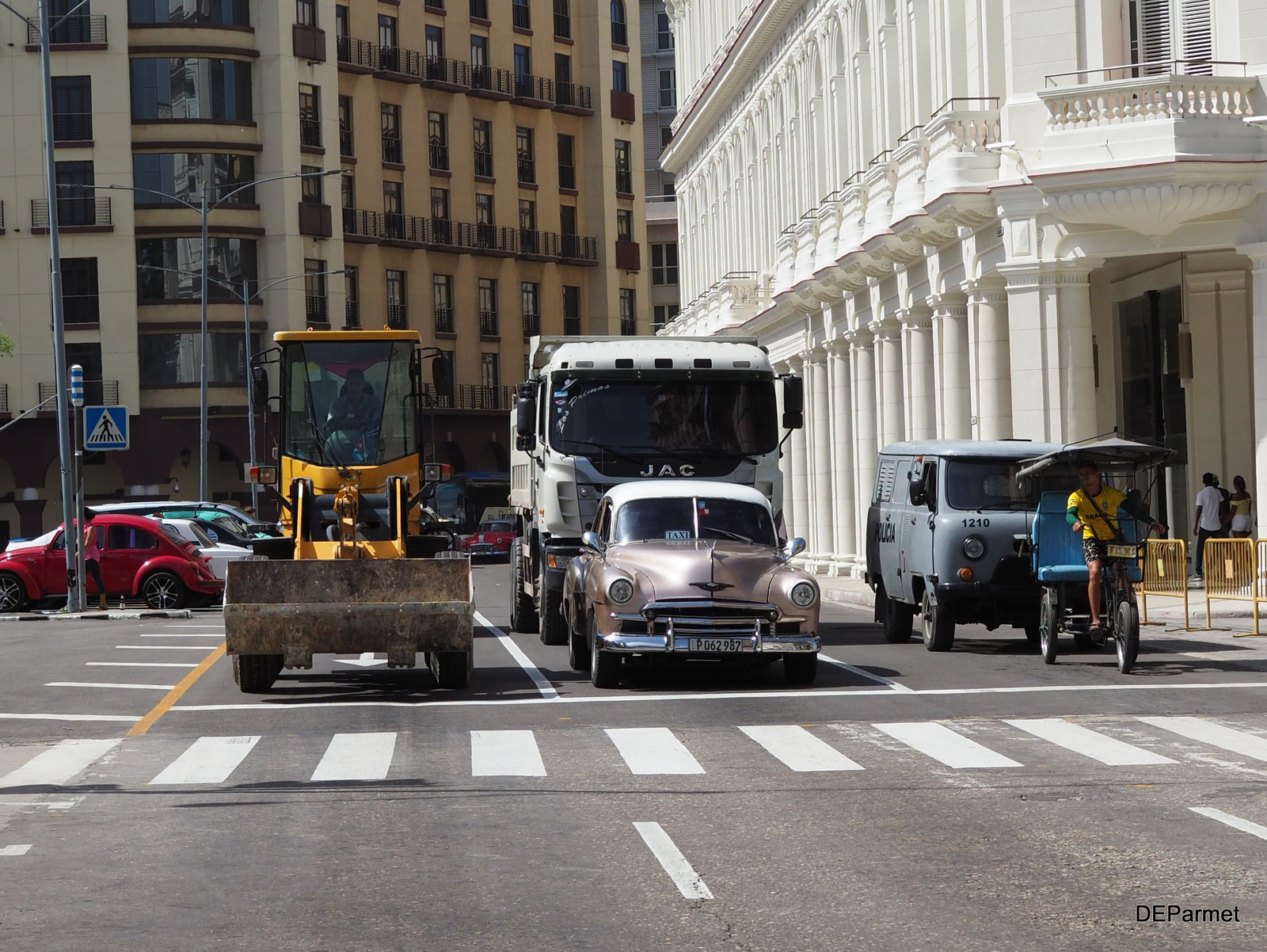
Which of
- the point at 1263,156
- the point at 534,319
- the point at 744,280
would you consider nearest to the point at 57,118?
the point at 534,319

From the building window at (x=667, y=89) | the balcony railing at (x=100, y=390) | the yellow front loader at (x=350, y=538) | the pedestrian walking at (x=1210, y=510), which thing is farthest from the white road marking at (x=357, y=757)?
the building window at (x=667, y=89)

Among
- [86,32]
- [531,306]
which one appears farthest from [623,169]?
[86,32]

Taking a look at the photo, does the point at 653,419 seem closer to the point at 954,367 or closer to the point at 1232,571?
the point at 1232,571

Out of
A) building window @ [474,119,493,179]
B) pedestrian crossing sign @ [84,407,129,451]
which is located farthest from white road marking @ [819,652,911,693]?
building window @ [474,119,493,179]

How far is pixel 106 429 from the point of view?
34406 mm

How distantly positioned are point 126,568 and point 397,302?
47.0 metres

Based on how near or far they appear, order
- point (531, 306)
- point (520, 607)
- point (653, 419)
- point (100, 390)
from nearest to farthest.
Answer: point (653, 419)
point (520, 607)
point (100, 390)
point (531, 306)

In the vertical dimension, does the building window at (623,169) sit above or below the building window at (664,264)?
above

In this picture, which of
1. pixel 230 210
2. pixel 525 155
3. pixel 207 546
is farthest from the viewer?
pixel 525 155

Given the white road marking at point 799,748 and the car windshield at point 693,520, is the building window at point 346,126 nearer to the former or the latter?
the car windshield at point 693,520

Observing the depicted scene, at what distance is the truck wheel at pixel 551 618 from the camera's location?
2430 centimetres

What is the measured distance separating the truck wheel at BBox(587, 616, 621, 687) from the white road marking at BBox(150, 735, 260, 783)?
13.4 ft

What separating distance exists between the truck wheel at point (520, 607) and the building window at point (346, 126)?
183ft

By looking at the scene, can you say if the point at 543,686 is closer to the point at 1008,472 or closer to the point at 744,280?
the point at 1008,472
